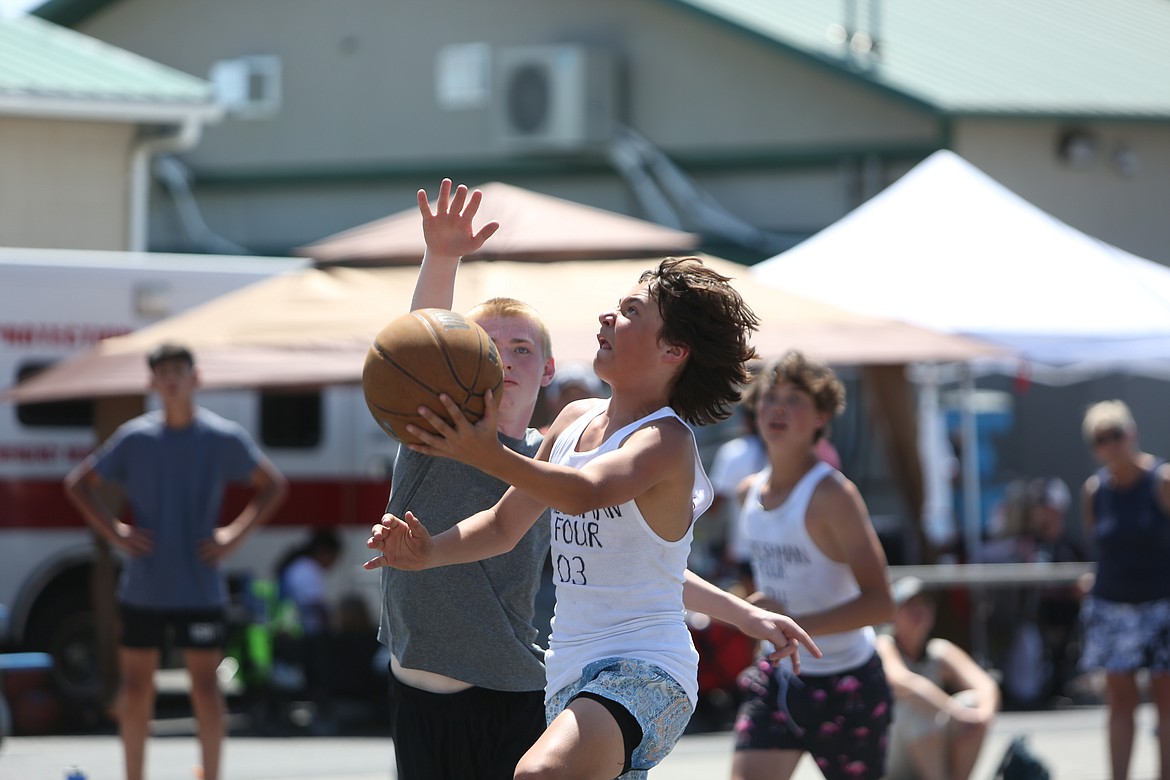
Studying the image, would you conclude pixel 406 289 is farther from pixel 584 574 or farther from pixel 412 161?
pixel 412 161

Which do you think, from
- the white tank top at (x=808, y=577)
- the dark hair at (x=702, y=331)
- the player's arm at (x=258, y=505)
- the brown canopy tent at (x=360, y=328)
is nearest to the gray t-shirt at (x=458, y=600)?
the dark hair at (x=702, y=331)

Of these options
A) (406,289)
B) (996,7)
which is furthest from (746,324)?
(996,7)

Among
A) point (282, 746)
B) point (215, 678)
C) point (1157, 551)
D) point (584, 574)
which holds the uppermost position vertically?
point (584, 574)

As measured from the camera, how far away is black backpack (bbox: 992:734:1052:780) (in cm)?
743

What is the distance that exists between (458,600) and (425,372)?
1259 millimetres

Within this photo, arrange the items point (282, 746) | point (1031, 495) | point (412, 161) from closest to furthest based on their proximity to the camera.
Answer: point (282, 746) < point (1031, 495) < point (412, 161)

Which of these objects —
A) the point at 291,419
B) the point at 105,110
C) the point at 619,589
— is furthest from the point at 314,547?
the point at 619,589

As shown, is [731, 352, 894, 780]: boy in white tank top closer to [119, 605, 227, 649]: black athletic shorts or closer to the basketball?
the basketball

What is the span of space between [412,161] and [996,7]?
26.1 feet

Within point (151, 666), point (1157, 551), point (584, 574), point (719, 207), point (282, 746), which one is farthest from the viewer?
point (719, 207)

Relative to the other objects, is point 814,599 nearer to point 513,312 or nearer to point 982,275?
point 513,312

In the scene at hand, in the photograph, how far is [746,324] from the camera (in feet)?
13.8

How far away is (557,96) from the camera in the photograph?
21.2m

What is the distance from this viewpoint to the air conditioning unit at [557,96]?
828 inches
